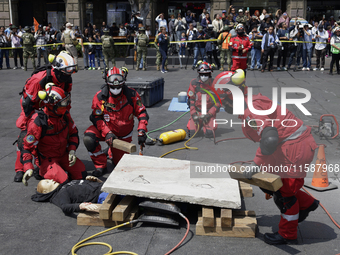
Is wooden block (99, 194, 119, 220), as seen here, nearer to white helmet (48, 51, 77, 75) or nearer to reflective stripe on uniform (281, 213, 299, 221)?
reflective stripe on uniform (281, 213, 299, 221)

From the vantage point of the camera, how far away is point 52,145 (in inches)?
237

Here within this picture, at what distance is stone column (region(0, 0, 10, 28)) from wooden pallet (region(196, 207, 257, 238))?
87.9ft

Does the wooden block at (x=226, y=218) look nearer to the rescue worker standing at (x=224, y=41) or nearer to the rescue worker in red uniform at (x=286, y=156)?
the rescue worker in red uniform at (x=286, y=156)

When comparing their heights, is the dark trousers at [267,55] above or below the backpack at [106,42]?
below

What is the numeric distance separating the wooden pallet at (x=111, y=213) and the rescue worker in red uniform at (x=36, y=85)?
6.45 feet

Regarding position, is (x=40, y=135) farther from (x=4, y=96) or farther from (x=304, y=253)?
(x=4, y=96)

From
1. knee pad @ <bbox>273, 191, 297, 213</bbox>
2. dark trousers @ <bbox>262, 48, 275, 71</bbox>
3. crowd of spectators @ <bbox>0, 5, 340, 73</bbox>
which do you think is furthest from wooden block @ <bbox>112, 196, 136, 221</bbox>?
dark trousers @ <bbox>262, 48, 275, 71</bbox>

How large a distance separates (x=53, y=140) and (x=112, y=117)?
1.12m

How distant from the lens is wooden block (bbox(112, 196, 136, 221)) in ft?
14.8

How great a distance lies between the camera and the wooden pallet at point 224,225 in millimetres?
4371

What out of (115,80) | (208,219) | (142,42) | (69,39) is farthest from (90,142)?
(69,39)

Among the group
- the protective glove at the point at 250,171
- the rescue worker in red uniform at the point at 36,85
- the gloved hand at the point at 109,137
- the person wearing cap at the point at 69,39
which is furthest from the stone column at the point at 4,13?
the protective glove at the point at 250,171

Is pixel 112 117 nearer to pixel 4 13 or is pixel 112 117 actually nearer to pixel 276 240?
pixel 276 240

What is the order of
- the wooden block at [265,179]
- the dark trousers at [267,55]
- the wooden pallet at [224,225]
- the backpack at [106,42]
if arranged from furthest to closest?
the backpack at [106,42] < the dark trousers at [267,55] < the wooden pallet at [224,225] < the wooden block at [265,179]
